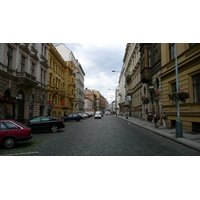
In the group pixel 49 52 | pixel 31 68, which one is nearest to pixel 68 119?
pixel 31 68

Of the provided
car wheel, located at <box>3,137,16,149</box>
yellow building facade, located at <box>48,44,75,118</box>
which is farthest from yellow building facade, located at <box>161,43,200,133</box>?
yellow building facade, located at <box>48,44,75,118</box>

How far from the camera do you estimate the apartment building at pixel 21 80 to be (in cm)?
1855

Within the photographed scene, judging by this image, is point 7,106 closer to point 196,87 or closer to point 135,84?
point 196,87

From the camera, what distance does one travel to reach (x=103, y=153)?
6.95 metres

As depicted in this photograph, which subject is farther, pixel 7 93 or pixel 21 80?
pixel 21 80

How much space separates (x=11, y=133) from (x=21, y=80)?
14112mm

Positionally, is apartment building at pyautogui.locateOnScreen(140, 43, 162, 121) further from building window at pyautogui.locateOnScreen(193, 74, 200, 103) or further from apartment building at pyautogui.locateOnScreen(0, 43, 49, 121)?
apartment building at pyautogui.locateOnScreen(0, 43, 49, 121)

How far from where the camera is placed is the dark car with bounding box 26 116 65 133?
13828 mm

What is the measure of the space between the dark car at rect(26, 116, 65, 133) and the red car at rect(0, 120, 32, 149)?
16.7 ft

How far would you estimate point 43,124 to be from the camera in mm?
14055

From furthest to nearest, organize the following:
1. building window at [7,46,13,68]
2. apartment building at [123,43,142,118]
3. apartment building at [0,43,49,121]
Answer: apartment building at [123,43,142,118] → building window at [7,46,13,68] → apartment building at [0,43,49,121]

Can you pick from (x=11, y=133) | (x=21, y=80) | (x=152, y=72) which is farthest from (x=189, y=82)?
(x=21, y=80)

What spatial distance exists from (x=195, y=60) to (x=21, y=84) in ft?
62.6

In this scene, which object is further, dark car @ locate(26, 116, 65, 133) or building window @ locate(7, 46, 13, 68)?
building window @ locate(7, 46, 13, 68)
